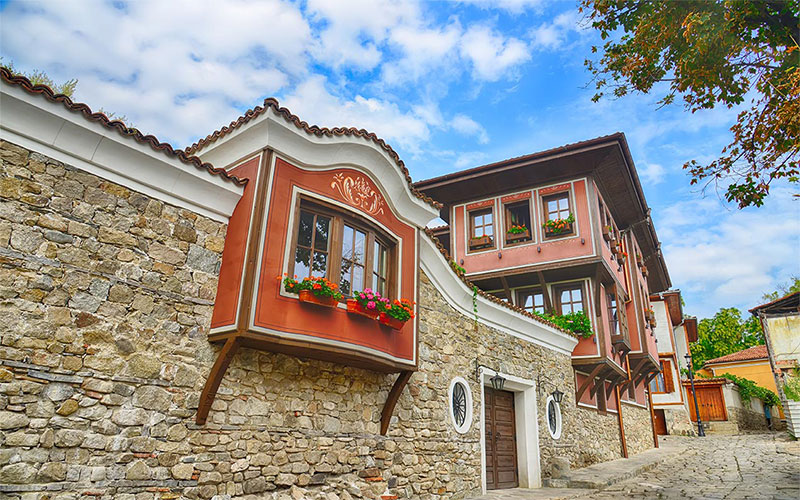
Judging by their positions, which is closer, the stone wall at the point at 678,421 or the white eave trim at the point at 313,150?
the white eave trim at the point at 313,150

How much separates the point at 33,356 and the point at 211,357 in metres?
1.68

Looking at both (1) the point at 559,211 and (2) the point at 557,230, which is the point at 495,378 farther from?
(1) the point at 559,211

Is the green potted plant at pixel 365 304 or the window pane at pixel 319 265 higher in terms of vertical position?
the window pane at pixel 319 265

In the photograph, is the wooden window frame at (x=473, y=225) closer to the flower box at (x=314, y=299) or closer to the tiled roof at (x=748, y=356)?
the flower box at (x=314, y=299)

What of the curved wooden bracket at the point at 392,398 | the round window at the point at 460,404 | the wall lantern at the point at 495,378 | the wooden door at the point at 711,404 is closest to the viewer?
the curved wooden bracket at the point at 392,398

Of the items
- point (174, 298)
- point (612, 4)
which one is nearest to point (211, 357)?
point (174, 298)

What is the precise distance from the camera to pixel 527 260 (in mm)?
14234

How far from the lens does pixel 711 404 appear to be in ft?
94.5

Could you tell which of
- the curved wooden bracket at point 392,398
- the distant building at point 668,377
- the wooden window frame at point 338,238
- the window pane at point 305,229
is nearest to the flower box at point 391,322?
the wooden window frame at point 338,238

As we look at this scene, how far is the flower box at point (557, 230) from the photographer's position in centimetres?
1392

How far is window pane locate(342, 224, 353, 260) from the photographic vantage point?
7070mm

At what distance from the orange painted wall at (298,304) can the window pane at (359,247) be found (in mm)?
354

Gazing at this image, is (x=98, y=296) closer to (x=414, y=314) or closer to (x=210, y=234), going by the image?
(x=210, y=234)

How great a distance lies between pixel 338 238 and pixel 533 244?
28.5 ft
